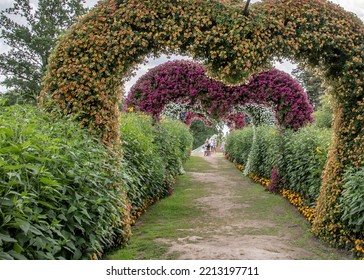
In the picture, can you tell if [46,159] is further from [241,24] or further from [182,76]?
[182,76]

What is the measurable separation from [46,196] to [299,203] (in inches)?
241

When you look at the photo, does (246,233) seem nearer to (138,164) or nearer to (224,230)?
(224,230)

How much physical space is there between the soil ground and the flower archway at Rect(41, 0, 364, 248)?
0.64 m

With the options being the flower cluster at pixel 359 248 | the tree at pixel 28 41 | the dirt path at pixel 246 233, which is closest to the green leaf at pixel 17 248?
the dirt path at pixel 246 233

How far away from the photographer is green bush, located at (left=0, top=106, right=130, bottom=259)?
8.32 feet

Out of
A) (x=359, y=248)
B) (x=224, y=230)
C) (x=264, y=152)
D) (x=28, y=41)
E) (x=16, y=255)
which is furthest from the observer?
(x=28, y=41)

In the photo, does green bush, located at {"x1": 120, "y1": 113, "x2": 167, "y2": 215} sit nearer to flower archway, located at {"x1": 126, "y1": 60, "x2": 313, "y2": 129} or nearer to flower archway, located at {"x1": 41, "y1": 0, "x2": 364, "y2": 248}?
flower archway, located at {"x1": 41, "y1": 0, "x2": 364, "y2": 248}

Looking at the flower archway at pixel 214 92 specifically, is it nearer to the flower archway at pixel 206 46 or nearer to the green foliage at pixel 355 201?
the flower archway at pixel 206 46

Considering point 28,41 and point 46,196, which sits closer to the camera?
point 46,196

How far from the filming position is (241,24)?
17.4 ft

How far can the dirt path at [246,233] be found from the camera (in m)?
4.83

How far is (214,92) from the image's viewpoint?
11266 mm

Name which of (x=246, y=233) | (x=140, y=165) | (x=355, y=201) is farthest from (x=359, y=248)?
(x=140, y=165)

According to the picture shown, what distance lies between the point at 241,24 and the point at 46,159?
3334 millimetres
